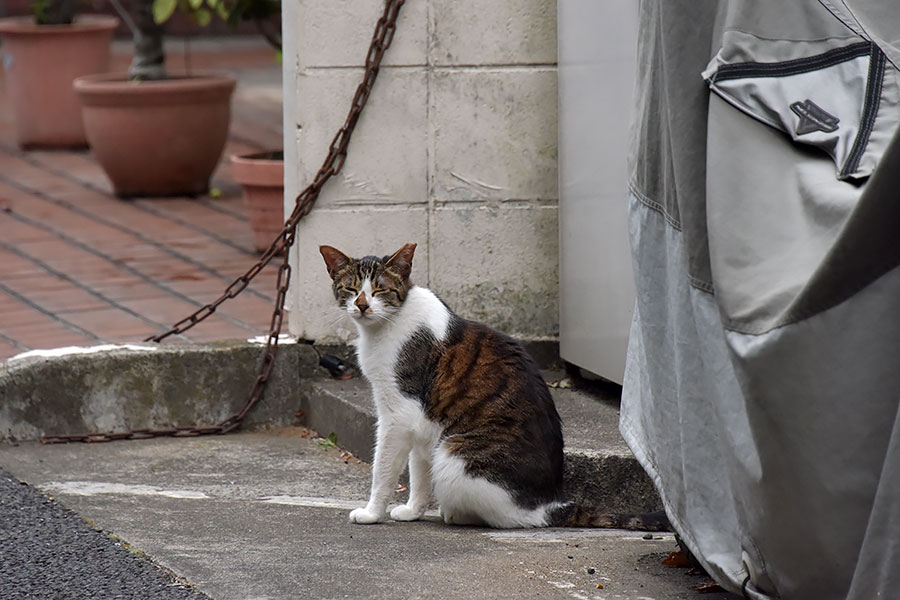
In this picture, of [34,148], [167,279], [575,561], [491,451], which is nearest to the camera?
[575,561]

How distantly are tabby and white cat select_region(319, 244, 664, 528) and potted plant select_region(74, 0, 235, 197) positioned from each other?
3.88m

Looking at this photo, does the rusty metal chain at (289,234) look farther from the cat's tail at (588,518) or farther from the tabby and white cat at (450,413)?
the cat's tail at (588,518)

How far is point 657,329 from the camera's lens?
10.6ft

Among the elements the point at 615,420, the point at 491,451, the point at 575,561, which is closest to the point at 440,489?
the point at 491,451

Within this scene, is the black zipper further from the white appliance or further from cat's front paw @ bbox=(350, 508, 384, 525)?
cat's front paw @ bbox=(350, 508, 384, 525)

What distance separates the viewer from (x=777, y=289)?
8.62 feet

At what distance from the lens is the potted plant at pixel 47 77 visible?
30.6 ft

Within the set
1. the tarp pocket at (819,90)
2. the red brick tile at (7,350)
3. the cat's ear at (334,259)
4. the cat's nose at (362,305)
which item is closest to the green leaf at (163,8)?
the red brick tile at (7,350)

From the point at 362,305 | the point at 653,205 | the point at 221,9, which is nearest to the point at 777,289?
the point at 653,205

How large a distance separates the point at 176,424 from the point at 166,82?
3.37 metres

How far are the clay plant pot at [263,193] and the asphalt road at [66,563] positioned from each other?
8.79ft

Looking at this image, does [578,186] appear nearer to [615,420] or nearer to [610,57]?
[610,57]

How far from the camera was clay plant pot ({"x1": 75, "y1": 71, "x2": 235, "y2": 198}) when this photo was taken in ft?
25.3

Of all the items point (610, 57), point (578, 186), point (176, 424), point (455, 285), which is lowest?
point (176, 424)
